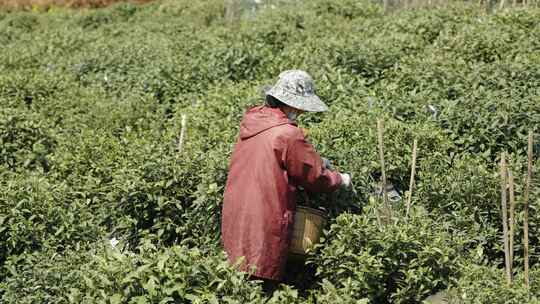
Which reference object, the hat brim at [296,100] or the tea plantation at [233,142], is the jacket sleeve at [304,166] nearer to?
the hat brim at [296,100]

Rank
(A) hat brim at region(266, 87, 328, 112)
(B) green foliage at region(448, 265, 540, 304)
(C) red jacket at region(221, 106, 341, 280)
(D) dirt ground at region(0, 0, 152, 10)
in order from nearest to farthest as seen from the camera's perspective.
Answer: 1. (B) green foliage at region(448, 265, 540, 304)
2. (C) red jacket at region(221, 106, 341, 280)
3. (A) hat brim at region(266, 87, 328, 112)
4. (D) dirt ground at region(0, 0, 152, 10)

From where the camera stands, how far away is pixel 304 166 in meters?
4.71

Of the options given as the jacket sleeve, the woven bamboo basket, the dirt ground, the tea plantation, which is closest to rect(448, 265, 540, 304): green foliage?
the tea plantation

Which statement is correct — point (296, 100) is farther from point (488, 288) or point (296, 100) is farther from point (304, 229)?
point (488, 288)

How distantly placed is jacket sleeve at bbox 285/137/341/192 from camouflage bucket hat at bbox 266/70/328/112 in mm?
223


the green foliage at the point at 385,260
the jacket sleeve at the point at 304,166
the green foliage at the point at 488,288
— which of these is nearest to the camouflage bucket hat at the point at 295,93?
the jacket sleeve at the point at 304,166

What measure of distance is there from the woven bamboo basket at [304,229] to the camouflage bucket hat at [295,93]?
2.02 feet

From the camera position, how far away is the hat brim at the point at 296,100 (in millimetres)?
4789

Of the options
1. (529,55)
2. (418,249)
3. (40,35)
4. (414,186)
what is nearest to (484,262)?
(418,249)

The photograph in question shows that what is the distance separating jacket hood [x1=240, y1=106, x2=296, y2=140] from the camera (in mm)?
4758

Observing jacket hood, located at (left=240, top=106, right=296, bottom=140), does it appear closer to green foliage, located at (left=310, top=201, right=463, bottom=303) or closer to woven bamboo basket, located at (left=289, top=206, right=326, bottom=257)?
woven bamboo basket, located at (left=289, top=206, right=326, bottom=257)

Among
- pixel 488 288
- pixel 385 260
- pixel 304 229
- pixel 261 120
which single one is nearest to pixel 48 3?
pixel 261 120

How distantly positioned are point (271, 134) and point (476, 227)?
170cm

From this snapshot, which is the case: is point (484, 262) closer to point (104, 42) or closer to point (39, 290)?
point (39, 290)
